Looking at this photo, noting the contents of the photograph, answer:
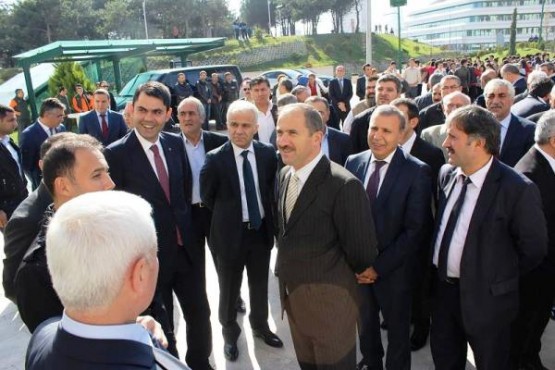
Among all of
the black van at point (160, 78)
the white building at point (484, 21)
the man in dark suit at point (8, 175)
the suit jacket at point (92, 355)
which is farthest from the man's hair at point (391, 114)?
the white building at point (484, 21)

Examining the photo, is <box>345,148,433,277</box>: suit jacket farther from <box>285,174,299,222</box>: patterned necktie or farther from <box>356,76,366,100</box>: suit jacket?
<box>356,76,366,100</box>: suit jacket

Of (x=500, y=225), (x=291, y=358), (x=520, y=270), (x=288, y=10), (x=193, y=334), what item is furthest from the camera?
(x=288, y=10)

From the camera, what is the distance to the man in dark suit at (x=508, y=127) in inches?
157

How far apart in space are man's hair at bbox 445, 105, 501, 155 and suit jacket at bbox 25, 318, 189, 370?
2076mm

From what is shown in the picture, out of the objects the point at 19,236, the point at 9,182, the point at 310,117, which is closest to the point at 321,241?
the point at 310,117

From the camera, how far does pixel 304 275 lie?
Answer: 2.53 metres

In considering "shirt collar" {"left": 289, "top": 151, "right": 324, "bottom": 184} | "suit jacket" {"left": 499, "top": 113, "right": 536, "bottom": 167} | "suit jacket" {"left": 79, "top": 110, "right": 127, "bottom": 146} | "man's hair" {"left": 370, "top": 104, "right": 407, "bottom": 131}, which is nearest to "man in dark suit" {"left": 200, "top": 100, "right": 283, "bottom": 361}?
"man's hair" {"left": 370, "top": 104, "right": 407, "bottom": 131}

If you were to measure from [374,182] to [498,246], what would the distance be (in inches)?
34.1

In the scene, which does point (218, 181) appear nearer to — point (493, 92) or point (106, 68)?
point (493, 92)

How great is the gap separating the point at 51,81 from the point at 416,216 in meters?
16.6

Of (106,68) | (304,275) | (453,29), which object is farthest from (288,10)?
(304,275)

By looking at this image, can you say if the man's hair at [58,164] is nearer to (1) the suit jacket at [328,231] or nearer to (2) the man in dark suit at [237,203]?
(1) the suit jacket at [328,231]

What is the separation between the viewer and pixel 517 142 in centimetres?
400

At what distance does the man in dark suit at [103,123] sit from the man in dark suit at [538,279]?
5.36m
